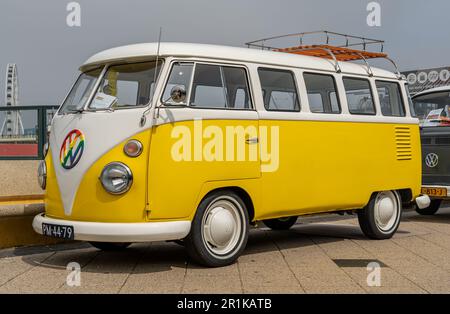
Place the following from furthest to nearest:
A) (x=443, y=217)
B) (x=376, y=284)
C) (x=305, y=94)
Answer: (x=443, y=217), (x=305, y=94), (x=376, y=284)

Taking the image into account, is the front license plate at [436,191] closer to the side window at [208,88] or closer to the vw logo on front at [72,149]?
the side window at [208,88]

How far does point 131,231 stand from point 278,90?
2606 millimetres

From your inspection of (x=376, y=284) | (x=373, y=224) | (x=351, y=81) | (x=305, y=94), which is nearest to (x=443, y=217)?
(x=373, y=224)

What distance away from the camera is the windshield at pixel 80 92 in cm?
693

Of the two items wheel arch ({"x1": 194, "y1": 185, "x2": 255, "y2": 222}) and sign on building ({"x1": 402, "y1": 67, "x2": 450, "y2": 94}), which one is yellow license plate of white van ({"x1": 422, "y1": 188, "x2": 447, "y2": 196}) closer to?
wheel arch ({"x1": 194, "y1": 185, "x2": 255, "y2": 222})

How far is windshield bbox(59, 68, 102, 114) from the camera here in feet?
22.7

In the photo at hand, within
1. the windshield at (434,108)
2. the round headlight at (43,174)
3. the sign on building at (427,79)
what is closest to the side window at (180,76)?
the round headlight at (43,174)

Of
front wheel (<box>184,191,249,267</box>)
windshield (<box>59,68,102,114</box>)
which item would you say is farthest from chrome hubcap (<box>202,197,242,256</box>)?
windshield (<box>59,68,102,114</box>)

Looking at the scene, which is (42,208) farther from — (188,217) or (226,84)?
(226,84)

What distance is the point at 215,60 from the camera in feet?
22.4

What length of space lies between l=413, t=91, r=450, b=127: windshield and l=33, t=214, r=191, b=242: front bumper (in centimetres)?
771

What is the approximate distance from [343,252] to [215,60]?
2.96 meters

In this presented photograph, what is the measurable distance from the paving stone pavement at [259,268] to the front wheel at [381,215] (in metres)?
0.16

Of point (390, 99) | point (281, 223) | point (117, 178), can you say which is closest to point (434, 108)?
point (390, 99)
